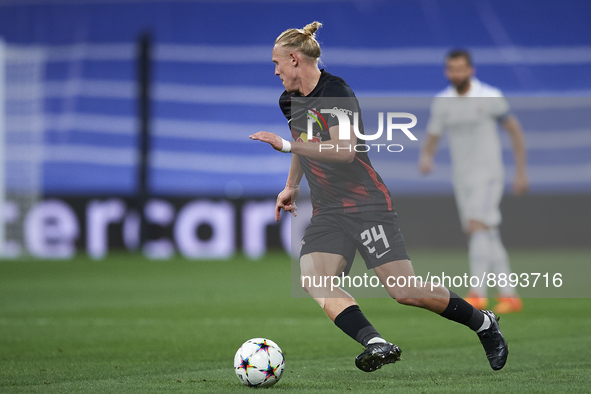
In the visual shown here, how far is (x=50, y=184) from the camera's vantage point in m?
19.1

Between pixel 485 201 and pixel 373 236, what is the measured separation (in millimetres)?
3484

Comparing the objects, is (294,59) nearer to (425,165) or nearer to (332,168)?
(332,168)

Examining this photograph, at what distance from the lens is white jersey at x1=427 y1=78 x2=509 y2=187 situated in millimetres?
7266

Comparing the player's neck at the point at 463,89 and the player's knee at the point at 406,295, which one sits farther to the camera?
the player's neck at the point at 463,89

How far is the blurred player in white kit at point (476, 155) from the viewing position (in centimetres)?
709

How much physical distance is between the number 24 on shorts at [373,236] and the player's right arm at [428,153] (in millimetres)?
2607

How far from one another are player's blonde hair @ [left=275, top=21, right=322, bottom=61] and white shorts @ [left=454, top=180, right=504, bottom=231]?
11.6ft

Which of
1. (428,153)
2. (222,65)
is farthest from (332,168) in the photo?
(222,65)

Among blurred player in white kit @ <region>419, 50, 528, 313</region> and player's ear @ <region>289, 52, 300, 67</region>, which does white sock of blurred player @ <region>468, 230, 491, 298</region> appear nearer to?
blurred player in white kit @ <region>419, 50, 528, 313</region>

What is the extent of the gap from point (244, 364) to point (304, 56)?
1589mm

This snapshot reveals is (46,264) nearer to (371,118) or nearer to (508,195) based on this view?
(508,195)

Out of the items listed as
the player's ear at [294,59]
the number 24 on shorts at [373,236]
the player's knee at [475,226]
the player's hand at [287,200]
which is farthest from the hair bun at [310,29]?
the player's knee at [475,226]

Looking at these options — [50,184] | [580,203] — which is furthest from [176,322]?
[50,184]

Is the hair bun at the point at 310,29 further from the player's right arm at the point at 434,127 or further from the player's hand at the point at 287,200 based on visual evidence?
the player's right arm at the point at 434,127
